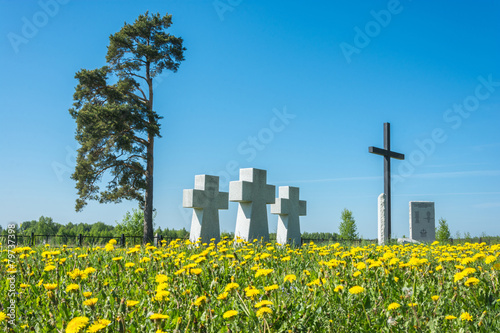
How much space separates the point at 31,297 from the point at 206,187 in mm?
9158

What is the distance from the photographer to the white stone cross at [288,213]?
15.3 m

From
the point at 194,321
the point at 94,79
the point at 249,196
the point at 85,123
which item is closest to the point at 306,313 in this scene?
the point at 194,321

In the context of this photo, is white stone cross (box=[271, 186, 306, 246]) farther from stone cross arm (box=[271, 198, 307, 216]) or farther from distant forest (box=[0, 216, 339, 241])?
distant forest (box=[0, 216, 339, 241])

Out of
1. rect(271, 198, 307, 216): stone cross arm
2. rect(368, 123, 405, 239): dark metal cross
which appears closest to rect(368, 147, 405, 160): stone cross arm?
rect(368, 123, 405, 239): dark metal cross

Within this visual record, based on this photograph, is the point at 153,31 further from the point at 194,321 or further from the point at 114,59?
the point at 194,321

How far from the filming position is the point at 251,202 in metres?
13.2

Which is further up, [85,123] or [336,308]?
[85,123]

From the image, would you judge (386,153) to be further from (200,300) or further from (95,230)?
(95,230)

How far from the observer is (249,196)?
13.1 metres

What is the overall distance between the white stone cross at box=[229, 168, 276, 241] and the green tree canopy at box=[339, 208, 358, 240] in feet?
44.3

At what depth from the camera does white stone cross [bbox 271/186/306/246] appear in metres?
15.3

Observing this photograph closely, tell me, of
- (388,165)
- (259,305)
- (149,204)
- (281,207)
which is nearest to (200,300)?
(259,305)

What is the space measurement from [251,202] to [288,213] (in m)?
2.77

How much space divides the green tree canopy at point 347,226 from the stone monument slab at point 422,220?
656 cm
